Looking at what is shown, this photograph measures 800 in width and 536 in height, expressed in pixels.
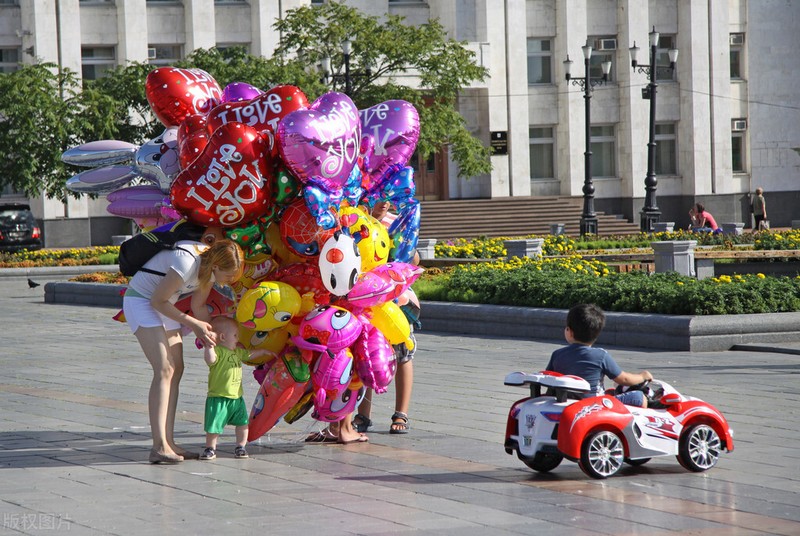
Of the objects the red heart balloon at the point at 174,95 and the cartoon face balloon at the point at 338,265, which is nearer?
the cartoon face balloon at the point at 338,265

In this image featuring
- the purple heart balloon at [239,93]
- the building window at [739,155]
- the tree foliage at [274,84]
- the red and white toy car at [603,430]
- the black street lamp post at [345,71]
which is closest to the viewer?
the red and white toy car at [603,430]

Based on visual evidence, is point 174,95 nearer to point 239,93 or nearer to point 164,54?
point 239,93

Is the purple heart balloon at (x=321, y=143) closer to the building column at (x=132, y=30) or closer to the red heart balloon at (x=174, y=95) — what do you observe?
the red heart balloon at (x=174, y=95)

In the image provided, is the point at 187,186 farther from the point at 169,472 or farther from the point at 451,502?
the point at 451,502

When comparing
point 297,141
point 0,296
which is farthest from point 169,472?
point 0,296

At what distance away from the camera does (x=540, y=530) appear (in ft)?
21.8

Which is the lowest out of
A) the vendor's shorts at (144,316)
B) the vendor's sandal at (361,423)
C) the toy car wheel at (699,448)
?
the vendor's sandal at (361,423)

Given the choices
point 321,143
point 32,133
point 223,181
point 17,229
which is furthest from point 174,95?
point 17,229

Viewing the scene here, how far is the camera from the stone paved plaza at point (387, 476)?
6863 mm

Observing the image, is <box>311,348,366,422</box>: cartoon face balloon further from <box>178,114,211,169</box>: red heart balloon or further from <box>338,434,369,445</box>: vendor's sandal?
<box>178,114,211,169</box>: red heart balloon

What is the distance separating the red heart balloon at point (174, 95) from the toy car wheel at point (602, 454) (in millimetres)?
3985

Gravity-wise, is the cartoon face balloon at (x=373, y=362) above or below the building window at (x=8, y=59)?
below

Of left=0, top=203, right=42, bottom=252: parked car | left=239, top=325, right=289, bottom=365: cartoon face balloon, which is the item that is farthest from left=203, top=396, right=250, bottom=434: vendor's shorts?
left=0, top=203, right=42, bottom=252: parked car

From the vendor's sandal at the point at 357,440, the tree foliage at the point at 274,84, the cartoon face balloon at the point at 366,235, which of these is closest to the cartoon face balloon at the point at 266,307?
the cartoon face balloon at the point at 366,235
